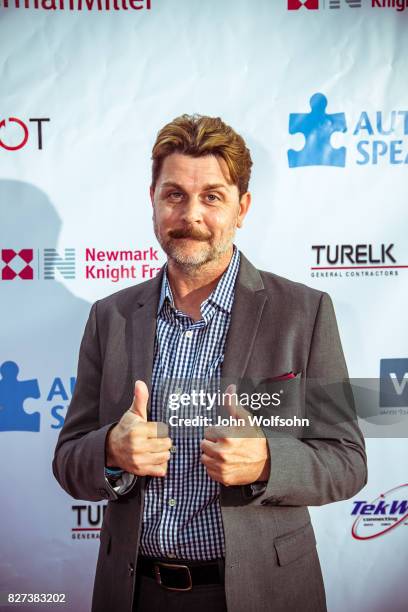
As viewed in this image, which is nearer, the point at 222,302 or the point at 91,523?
the point at 222,302

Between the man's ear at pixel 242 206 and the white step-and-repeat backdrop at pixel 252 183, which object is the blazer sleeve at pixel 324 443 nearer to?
the man's ear at pixel 242 206

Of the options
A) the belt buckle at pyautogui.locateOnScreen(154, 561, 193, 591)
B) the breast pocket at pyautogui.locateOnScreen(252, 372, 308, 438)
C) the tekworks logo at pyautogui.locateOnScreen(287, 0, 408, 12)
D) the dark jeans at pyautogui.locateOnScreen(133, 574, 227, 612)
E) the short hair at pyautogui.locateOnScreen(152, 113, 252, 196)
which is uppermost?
the tekworks logo at pyautogui.locateOnScreen(287, 0, 408, 12)

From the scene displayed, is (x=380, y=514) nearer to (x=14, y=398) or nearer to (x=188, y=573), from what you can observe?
(x=188, y=573)

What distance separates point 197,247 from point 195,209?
12 centimetres

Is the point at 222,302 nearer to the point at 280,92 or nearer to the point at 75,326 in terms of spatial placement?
the point at 75,326

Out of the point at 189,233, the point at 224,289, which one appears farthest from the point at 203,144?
the point at 224,289

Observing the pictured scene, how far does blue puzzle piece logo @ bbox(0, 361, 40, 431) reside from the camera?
243cm

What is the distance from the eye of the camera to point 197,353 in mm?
1770

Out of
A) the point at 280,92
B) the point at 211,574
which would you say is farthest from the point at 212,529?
the point at 280,92

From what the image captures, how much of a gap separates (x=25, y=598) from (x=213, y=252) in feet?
5.46

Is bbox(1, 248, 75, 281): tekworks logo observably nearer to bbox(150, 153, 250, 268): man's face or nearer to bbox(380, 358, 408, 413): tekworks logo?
bbox(150, 153, 250, 268): man's face

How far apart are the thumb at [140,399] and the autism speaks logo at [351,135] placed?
1.26 m

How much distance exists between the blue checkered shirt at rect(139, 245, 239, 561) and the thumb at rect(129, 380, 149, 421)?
159 mm

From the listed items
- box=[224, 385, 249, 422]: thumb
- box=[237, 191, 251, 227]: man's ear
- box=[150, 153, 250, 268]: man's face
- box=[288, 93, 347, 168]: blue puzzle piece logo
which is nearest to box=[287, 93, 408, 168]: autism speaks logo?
box=[288, 93, 347, 168]: blue puzzle piece logo
